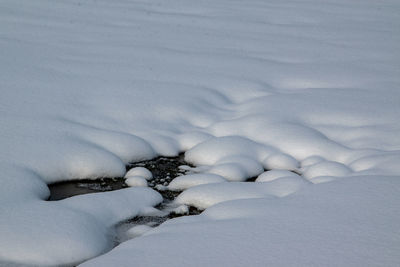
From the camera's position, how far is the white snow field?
187 cm

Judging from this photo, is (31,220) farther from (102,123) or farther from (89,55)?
(89,55)

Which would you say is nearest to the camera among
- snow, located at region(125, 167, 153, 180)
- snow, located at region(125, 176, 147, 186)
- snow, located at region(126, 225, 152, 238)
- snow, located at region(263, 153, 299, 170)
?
snow, located at region(126, 225, 152, 238)

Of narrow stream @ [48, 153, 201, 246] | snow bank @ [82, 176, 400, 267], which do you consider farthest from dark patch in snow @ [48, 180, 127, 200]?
snow bank @ [82, 176, 400, 267]

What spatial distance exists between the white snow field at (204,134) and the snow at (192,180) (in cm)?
1

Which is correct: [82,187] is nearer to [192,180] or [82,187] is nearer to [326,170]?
[192,180]

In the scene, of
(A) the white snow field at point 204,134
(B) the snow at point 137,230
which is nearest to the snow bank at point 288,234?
(A) the white snow field at point 204,134

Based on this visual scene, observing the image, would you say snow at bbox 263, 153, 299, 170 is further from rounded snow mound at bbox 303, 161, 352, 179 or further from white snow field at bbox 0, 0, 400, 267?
rounded snow mound at bbox 303, 161, 352, 179

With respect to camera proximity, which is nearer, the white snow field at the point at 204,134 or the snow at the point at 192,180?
the white snow field at the point at 204,134

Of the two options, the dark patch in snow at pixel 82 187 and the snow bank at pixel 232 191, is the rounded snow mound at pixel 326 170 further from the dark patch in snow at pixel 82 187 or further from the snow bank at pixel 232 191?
the dark patch in snow at pixel 82 187

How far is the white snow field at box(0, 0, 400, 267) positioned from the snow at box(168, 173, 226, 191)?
11 mm

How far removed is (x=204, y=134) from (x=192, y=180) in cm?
68

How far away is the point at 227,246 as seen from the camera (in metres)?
1.77

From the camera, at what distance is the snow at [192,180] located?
2.71 meters

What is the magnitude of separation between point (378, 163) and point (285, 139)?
2.10 ft
